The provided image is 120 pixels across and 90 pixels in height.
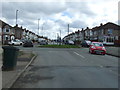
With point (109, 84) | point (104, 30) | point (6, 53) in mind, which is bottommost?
point (109, 84)

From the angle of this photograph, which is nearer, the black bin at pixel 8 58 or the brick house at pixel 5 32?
the black bin at pixel 8 58

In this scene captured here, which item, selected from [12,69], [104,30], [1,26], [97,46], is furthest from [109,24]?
[12,69]

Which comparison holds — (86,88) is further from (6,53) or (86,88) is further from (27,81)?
(6,53)

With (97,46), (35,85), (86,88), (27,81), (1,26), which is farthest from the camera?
(1,26)

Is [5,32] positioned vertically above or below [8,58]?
above

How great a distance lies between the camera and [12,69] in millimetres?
9758

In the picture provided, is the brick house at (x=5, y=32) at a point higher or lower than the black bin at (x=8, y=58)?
higher

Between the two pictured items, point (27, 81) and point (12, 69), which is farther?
point (12, 69)

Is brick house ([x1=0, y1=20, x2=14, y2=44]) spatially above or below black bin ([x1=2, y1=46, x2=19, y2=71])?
above

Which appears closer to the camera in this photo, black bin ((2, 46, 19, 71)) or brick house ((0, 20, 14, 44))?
black bin ((2, 46, 19, 71))

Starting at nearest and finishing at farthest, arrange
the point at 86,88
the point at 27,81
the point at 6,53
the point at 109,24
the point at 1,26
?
the point at 86,88
the point at 27,81
the point at 6,53
the point at 1,26
the point at 109,24

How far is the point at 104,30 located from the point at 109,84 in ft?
221

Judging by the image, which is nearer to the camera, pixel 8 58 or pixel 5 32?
pixel 8 58

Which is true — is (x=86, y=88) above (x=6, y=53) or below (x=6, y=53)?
below
